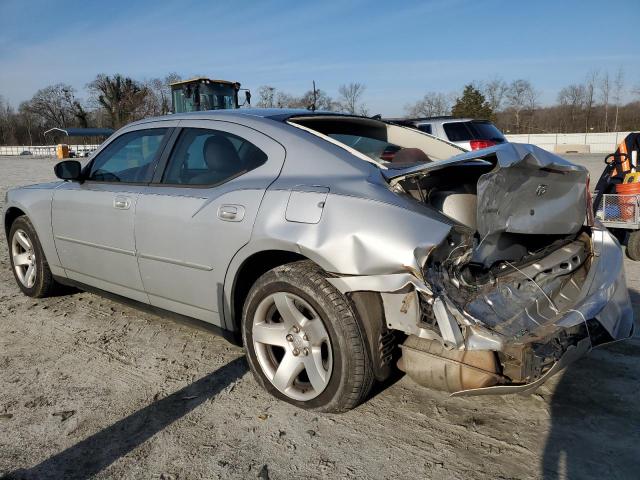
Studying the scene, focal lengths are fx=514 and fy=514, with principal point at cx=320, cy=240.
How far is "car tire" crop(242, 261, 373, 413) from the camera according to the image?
2.52 m

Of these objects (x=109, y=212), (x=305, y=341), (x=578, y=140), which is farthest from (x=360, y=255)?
(x=578, y=140)

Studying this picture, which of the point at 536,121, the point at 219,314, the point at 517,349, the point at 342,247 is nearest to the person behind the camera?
the point at 517,349

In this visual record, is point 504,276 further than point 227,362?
No

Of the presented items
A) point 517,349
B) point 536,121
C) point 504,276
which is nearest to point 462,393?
point 517,349

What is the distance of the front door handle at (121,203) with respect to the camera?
351 cm

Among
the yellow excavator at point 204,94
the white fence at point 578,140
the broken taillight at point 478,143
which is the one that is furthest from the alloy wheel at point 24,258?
the white fence at point 578,140

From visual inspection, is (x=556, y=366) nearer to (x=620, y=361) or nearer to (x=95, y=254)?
(x=620, y=361)

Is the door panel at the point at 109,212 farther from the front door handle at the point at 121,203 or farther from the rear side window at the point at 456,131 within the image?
the rear side window at the point at 456,131

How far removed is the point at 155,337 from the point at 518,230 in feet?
8.72

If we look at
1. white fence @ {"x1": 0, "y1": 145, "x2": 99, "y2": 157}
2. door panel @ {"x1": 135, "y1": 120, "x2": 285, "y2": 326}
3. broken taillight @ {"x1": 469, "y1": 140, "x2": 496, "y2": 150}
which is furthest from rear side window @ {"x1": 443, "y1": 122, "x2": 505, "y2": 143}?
white fence @ {"x1": 0, "y1": 145, "x2": 99, "y2": 157}

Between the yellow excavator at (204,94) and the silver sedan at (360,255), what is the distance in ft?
48.4

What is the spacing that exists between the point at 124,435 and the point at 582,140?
4291cm

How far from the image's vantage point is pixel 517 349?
2.22 m

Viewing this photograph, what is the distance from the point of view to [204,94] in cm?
1778
